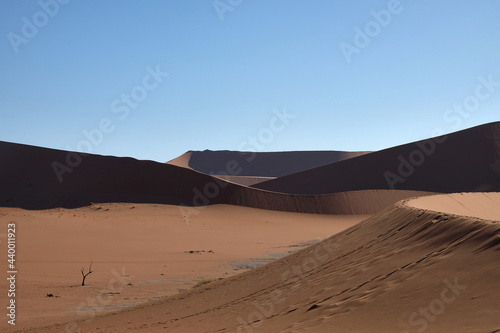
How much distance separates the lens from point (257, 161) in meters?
157

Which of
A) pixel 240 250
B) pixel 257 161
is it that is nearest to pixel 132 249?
pixel 240 250

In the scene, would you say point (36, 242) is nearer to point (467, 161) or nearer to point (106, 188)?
point (106, 188)

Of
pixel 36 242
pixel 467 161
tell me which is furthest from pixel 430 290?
pixel 467 161

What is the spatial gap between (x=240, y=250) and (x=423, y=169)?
38888 mm

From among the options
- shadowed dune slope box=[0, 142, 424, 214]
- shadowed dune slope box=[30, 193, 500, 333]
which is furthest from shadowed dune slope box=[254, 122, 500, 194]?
shadowed dune slope box=[30, 193, 500, 333]

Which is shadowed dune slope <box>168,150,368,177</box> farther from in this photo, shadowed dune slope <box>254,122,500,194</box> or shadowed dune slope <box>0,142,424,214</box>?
shadowed dune slope <box>0,142,424,214</box>

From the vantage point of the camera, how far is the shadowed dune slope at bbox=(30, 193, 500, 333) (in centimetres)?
518

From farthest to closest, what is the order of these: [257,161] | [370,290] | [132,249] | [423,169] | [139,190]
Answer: [257,161]
[423,169]
[139,190]
[132,249]
[370,290]

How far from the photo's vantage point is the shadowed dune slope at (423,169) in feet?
176

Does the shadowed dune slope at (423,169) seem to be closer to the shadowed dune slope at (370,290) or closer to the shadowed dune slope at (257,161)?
the shadowed dune slope at (370,290)

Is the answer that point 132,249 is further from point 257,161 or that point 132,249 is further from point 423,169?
point 257,161

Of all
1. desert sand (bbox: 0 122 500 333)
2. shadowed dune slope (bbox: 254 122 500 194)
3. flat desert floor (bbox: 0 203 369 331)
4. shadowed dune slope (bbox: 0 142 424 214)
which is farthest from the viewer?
shadowed dune slope (bbox: 254 122 500 194)

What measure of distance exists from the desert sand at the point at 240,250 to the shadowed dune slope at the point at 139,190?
0.13 metres

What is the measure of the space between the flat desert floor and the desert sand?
86 millimetres
